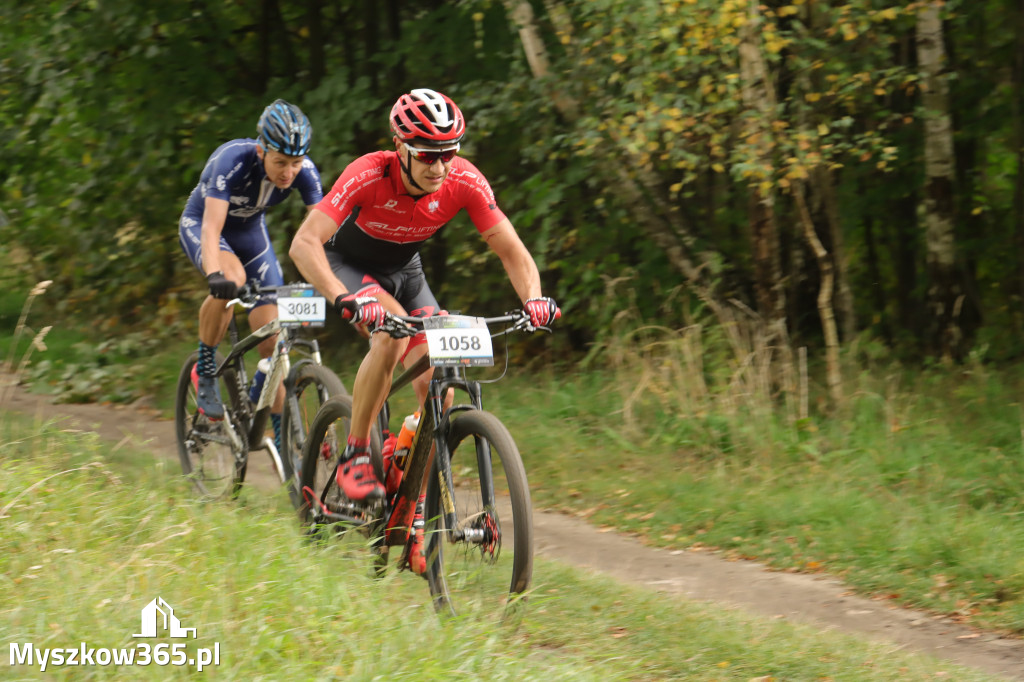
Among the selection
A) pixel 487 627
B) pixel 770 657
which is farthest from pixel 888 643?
pixel 487 627

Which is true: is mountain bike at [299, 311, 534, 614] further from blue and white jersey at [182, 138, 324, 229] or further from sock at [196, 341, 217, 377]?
sock at [196, 341, 217, 377]

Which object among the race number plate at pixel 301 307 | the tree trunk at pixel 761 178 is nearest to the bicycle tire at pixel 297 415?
the race number plate at pixel 301 307

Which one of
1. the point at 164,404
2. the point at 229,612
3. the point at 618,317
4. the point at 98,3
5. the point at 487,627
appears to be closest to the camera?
the point at 229,612

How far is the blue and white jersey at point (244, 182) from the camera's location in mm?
6316

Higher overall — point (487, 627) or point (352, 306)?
point (352, 306)

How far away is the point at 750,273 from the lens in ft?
30.2

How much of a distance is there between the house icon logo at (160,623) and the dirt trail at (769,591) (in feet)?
9.11

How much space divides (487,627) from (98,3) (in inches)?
355

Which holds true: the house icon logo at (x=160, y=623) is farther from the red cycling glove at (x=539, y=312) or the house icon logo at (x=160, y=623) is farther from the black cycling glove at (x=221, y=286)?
the black cycling glove at (x=221, y=286)

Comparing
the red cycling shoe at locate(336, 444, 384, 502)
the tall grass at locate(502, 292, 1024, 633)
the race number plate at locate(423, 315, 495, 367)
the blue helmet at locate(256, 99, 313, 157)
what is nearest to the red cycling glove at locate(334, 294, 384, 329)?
the race number plate at locate(423, 315, 495, 367)

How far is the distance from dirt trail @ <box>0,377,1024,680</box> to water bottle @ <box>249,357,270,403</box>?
6.29ft

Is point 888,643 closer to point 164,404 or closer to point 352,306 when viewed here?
point 352,306

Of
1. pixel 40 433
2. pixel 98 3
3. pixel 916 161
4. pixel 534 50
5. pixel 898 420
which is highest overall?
pixel 98 3

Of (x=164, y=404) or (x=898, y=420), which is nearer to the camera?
(x=898, y=420)
